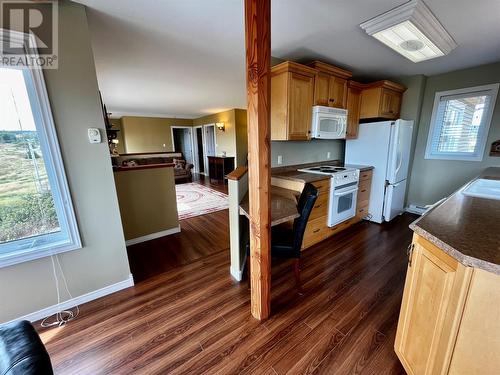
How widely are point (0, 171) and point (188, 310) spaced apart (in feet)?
5.72

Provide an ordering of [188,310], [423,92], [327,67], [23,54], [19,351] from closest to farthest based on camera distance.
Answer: [19,351]
[23,54]
[188,310]
[327,67]
[423,92]

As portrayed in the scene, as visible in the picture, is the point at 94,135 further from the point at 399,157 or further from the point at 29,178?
the point at 399,157

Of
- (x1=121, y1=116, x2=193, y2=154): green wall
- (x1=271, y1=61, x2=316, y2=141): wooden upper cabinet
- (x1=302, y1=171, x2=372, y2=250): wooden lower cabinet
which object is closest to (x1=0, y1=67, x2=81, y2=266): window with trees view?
(x1=271, y1=61, x2=316, y2=141): wooden upper cabinet

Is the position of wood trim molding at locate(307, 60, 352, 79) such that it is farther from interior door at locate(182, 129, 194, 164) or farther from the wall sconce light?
interior door at locate(182, 129, 194, 164)

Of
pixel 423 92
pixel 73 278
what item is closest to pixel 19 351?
pixel 73 278

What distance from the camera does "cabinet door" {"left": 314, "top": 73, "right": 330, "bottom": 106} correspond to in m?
2.63

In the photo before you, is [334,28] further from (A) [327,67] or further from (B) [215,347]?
(B) [215,347]

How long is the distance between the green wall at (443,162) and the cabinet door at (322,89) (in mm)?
2028

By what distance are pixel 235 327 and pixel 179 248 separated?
1473 mm

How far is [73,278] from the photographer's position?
1.76 metres

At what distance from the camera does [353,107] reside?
3217mm

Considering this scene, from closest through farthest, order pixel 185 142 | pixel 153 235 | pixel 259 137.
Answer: pixel 259 137 → pixel 153 235 → pixel 185 142

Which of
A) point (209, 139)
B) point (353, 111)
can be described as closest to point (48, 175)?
point (353, 111)

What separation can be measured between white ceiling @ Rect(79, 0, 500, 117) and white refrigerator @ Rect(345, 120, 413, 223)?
35.0 inches
